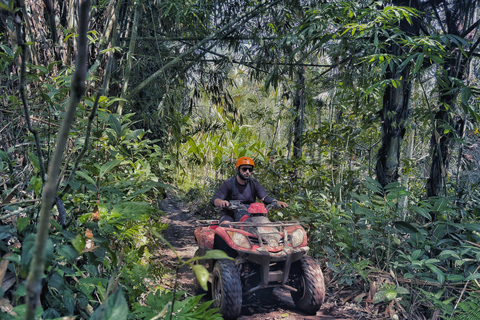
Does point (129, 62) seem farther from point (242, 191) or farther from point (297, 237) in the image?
point (297, 237)

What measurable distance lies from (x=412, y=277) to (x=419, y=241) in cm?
45

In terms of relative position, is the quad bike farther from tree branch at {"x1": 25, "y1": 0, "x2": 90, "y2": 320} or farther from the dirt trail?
tree branch at {"x1": 25, "y1": 0, "x2": 90, "y2": 320}

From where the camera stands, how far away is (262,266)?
3461 millimetres

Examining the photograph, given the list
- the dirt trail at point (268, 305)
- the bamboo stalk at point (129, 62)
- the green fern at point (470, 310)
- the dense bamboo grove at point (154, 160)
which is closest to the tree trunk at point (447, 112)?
the dense bamboo grove at point (154, 160)

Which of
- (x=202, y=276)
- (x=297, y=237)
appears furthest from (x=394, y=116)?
(x=202, y=276)

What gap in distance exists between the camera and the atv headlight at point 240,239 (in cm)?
350

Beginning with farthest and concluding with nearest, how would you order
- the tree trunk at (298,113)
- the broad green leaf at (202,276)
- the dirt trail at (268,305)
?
1. the tree trunk at (298,113)
2. the dirt trail at (268,305)
3. the broad green leaf at (202,276)

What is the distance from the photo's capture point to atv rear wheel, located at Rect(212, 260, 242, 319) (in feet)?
10.9

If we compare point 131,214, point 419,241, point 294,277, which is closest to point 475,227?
point 419,241

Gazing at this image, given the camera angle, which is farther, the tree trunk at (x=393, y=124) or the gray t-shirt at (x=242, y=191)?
the gray t-shirt at (x=242, y=191)

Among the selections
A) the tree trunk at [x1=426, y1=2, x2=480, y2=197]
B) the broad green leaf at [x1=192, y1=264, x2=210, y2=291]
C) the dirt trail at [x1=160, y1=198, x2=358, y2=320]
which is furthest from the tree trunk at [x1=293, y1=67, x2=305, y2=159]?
the broad green leaf at [x1=192, y1=264, x2=210, y2=291]

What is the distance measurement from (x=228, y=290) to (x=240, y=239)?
53cm

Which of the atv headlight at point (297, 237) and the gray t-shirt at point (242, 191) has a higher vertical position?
the gray t-shirt at point (242, 191)

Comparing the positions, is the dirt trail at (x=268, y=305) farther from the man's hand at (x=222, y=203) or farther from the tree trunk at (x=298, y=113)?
the tree trunk at (x=298, y=113)
